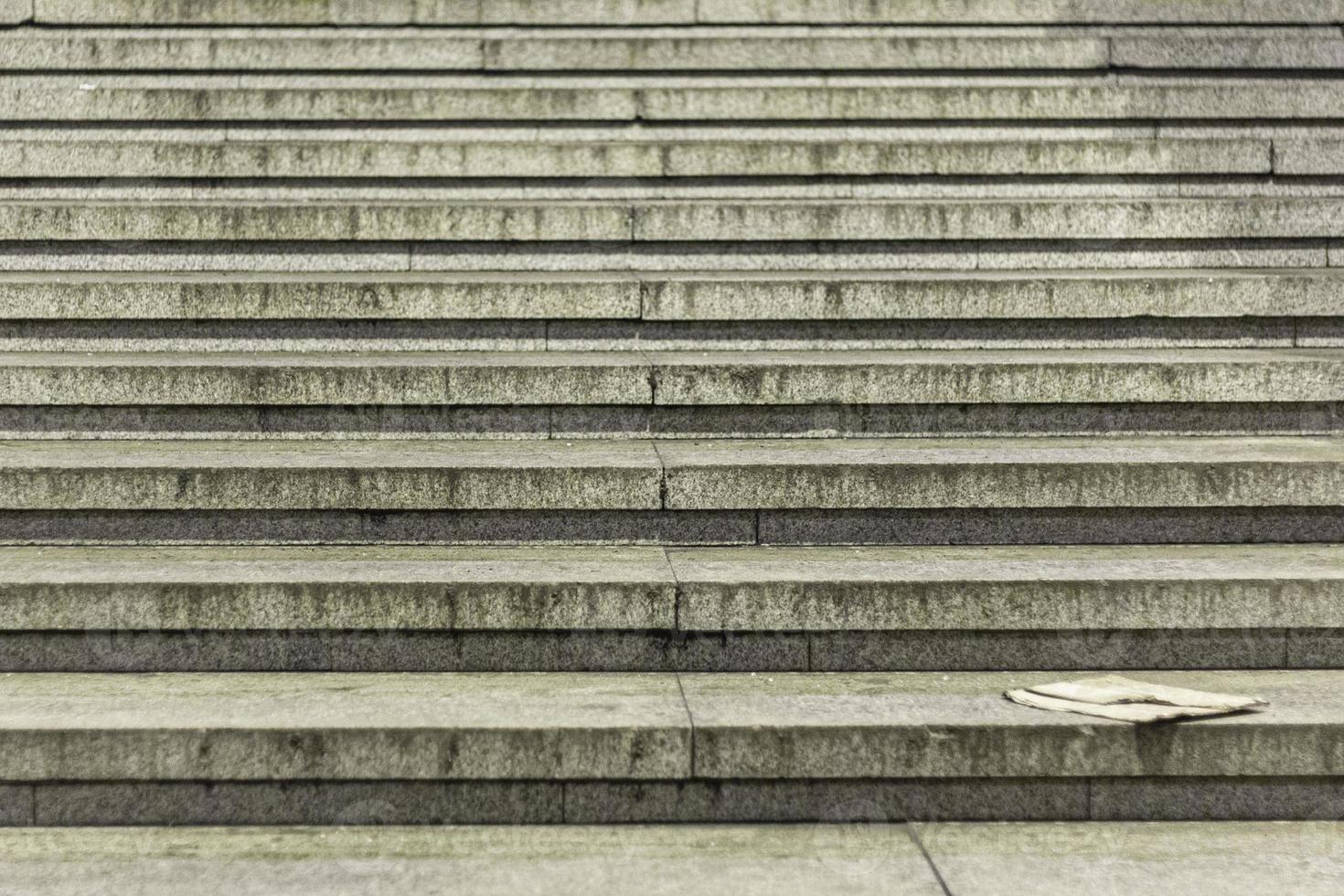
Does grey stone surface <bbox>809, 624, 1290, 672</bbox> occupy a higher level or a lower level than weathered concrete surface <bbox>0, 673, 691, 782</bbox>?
higher

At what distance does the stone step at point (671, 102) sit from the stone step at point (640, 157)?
41cm

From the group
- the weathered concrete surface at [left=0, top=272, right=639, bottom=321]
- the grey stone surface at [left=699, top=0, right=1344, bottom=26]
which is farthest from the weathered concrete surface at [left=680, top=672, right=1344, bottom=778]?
the grey stone surface at [left=699, top=0, right=1344, bottom=26]

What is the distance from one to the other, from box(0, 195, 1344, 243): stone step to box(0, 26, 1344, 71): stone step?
6.15 feet

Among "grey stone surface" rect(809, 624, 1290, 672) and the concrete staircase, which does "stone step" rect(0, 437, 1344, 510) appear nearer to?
the concrete staircase

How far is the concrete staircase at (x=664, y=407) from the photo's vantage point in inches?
146

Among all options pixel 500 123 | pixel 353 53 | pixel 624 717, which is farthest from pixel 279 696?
pixel 353 53

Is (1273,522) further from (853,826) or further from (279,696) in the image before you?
(279,696)

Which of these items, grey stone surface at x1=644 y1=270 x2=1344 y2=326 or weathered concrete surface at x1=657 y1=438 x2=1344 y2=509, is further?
grey stone surface at x1=644 y1=270 x2=1344 y2=326

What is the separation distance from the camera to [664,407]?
5371mm

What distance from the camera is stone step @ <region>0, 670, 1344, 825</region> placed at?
3646mm

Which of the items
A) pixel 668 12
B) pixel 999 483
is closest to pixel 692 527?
pixel 999 483

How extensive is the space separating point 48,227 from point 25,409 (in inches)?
63.5

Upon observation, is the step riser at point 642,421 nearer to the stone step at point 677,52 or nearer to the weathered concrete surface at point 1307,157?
the weathered concrete surface at point 1307,157

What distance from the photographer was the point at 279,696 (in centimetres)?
393
